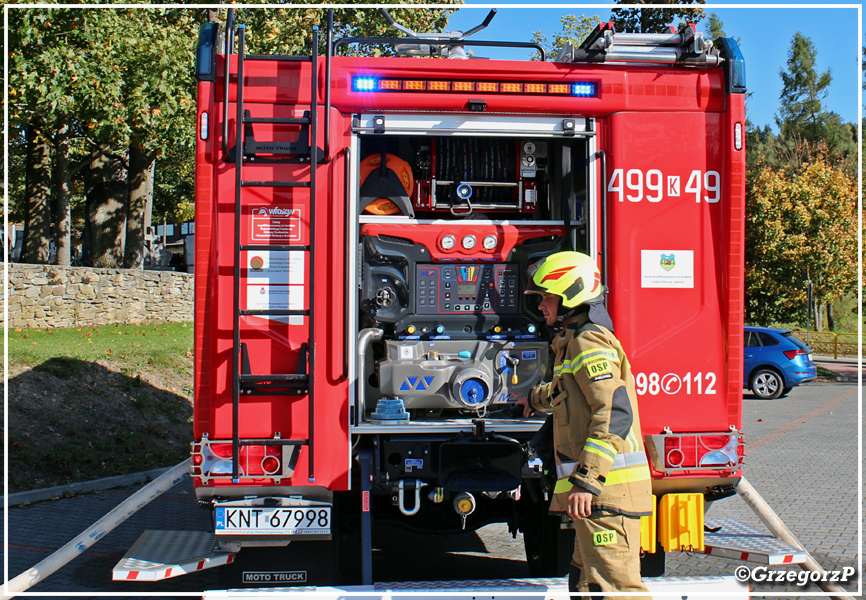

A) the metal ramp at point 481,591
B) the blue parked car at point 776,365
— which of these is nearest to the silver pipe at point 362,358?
the metal ramp at point 481,591

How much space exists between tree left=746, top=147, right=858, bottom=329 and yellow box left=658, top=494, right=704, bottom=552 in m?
23.8

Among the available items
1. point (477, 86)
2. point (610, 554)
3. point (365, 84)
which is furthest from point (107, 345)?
point (610, 554)

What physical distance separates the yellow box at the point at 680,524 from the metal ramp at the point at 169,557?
2339 millimetres

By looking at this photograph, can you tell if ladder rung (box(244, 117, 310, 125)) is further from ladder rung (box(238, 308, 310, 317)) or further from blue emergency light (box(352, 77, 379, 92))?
ladder rung (box(238, 308, 310, 317))

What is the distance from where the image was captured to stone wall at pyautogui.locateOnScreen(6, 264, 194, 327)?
574 inches

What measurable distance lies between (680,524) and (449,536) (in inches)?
115

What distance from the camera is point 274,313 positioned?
13.6ft

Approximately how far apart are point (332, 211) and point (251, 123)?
621 mm

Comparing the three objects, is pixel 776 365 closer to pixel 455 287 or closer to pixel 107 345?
pixel 107 345

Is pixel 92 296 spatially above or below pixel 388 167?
below

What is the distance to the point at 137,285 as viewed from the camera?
17.6 metres

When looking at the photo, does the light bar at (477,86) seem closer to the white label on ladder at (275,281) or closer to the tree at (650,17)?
the white label on ladder at (275,281)

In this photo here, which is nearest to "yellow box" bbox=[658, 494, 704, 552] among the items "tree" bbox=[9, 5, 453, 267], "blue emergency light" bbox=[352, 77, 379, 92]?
"blue emergency light" bbox=[352, 77, 379, 92]

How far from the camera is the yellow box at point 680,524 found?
14.0 feet
